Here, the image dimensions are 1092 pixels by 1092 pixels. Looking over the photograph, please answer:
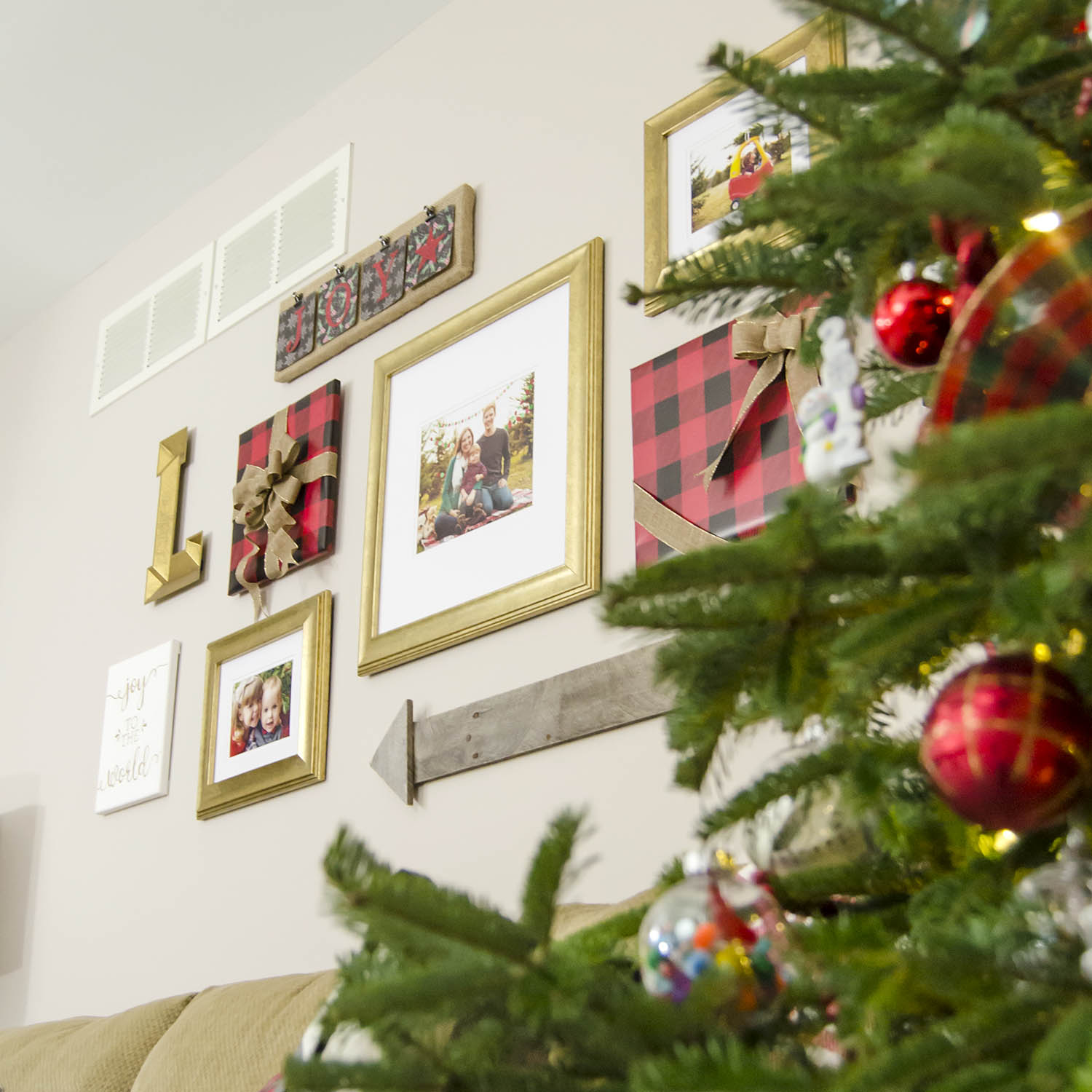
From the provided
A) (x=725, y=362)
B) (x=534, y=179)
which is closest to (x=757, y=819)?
(x=725, y=362)

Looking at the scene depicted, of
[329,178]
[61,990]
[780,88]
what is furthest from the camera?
[329,178]

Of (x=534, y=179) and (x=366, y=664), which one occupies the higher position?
(x=534, y=179)

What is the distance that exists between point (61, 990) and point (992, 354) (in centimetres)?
256

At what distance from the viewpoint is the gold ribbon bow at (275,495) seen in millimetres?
2449

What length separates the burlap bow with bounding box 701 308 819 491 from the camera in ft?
5.76

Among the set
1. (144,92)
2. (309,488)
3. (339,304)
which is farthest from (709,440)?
(144,92)

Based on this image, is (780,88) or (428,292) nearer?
(780,88)

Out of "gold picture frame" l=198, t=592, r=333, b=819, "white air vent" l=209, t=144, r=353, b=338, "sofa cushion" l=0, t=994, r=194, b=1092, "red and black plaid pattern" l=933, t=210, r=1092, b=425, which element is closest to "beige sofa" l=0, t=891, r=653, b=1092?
"sofa cushion" l=0, t=994, r=194, b=1092

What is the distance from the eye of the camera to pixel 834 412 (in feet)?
2.67

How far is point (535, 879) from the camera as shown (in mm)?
533

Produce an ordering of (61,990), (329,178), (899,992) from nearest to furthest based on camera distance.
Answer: (899,992) < (61,990) < (329,178)

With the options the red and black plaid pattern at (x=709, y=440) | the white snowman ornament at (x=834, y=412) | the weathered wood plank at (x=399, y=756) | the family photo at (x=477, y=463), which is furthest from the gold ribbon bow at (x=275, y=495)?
the white snowman ornament at (x=834, y=412)

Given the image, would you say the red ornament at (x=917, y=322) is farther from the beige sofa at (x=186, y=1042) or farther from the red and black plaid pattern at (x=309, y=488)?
the red and black plaid pattern at (x=309, y=488)

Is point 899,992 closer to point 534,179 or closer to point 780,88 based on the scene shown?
point 780,88
